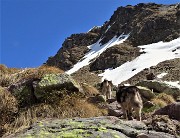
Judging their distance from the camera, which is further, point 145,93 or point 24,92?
point 145,93

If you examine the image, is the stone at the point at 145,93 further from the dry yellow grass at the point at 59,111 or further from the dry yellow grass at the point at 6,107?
the dry yellow grass at the point at 6,107

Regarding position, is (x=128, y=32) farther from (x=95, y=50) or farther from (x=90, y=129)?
(x=90, y=129)

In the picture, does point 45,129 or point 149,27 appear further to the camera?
point 149,27

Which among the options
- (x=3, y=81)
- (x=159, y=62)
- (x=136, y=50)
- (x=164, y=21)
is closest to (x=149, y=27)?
(x=164, y=21)

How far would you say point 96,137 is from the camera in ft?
28.6

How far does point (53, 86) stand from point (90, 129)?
16.6ft

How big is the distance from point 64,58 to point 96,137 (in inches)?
4691

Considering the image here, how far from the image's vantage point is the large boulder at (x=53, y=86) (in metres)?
13.8

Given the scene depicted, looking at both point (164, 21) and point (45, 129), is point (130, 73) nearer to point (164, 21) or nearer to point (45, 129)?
point (164, 21)

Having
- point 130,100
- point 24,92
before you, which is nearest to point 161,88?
point 24,92

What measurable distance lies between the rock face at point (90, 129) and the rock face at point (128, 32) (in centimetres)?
8147

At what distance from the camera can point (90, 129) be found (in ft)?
30.4

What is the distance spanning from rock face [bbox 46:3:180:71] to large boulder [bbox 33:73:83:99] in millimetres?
77163

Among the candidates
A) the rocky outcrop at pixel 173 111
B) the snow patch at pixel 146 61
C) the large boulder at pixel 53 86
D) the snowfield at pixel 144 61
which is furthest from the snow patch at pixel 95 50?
the rocky outcrop at pixel 173 111
